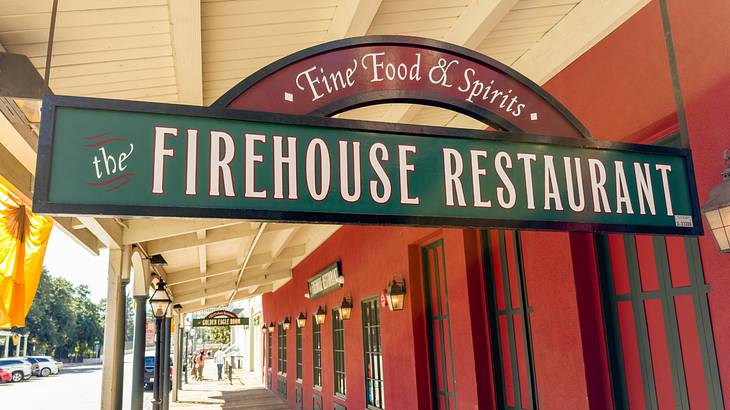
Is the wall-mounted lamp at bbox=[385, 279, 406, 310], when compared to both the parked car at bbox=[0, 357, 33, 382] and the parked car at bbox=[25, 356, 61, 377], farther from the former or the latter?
the parked car at bbox=[25, 356, 61, 377]

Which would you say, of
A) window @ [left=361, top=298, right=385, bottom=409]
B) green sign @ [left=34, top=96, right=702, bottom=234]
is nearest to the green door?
window @ [left=361, top=298, right=385, bottom=409]

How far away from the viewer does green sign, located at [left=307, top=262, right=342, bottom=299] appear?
28.5 ft

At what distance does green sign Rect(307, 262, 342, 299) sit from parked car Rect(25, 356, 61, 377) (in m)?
30.5

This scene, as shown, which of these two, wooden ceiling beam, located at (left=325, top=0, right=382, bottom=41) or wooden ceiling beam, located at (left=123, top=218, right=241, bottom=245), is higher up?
wooden ceiling beam, located at (left=325, top=0, right=382, bottom=41)

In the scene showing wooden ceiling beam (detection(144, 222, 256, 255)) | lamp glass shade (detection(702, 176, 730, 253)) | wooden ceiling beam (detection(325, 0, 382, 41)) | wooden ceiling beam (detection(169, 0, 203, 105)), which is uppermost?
wooden ceiling beam (detection(325, 0, 382, 41))

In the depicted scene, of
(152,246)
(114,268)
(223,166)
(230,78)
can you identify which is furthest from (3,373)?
(223,166)

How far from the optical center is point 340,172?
1.48m

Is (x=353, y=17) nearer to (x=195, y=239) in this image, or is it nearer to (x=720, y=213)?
(x=720, y=213)

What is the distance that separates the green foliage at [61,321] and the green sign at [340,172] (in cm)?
5318

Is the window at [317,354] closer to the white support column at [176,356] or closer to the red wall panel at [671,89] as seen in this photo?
the white support column at [176,356]

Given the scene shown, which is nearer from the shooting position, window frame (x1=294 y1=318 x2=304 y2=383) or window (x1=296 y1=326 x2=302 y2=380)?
window frame (x1=294 y1=318 x2=304 y2=383)

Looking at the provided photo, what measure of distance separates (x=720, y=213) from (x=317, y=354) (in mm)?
9296

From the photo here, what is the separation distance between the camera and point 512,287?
13.7ft

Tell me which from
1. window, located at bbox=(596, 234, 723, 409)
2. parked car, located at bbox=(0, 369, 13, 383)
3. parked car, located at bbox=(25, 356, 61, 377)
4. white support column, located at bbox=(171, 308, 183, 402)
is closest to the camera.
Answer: window, located at bbox=(596, 234, 723, 409)
